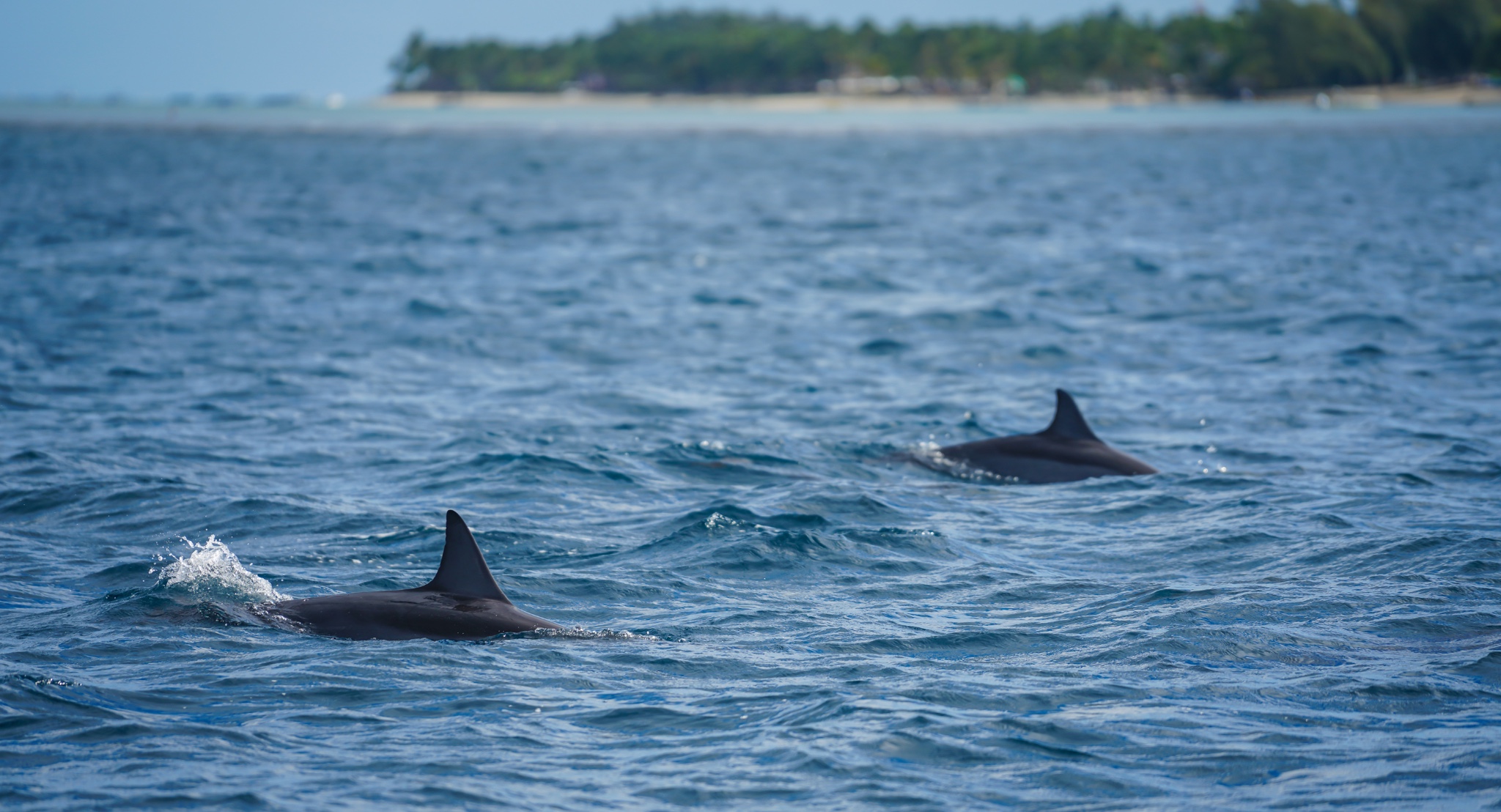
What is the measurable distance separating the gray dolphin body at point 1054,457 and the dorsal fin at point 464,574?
6.38 meters

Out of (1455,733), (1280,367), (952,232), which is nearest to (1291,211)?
(952,232)

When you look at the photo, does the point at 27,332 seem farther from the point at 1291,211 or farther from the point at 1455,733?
the point at 1291,211

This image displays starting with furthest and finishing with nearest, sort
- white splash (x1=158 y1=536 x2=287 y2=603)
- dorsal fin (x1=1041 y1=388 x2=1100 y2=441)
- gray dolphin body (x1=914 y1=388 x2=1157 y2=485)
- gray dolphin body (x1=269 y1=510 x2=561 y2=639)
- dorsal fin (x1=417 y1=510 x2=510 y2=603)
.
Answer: dorsal fin (x1=1041 y1=388 x2=1100 y2=441) → gray dolphin body (x1=914 y1=388 x2=1157 y2=485) → white splash (x1=158 y1=536 x2=287 y2=603) → dorsal fin (x1=417 y1=510 x2=510 y2=603) → gray dolphin body (x1=269 y1=510 x2=561 y2=639)

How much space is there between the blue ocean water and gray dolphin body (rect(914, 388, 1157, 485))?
32 centimetres

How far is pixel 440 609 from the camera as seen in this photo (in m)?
10.3

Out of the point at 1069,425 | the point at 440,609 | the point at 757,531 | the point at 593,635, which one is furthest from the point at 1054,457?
the point at 440,609

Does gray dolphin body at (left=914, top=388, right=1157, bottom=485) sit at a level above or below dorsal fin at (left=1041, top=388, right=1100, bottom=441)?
below

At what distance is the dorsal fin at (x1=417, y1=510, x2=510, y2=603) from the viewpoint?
10.3 metres

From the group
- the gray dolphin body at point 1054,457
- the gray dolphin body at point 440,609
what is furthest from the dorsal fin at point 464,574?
the gray dolphin body at point 1054,457

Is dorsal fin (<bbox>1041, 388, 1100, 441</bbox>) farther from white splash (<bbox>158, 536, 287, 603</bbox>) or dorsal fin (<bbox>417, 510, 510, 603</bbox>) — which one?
white splash (<bbox>158, 536, 287, 603</bbox>)

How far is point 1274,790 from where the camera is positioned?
8055 mm

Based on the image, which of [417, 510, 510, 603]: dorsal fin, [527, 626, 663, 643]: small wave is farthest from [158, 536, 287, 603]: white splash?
[527, 626, 663, 643]: small wave

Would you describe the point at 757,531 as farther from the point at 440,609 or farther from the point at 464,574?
the point at 440,609

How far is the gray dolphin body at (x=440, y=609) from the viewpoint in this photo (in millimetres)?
10156
